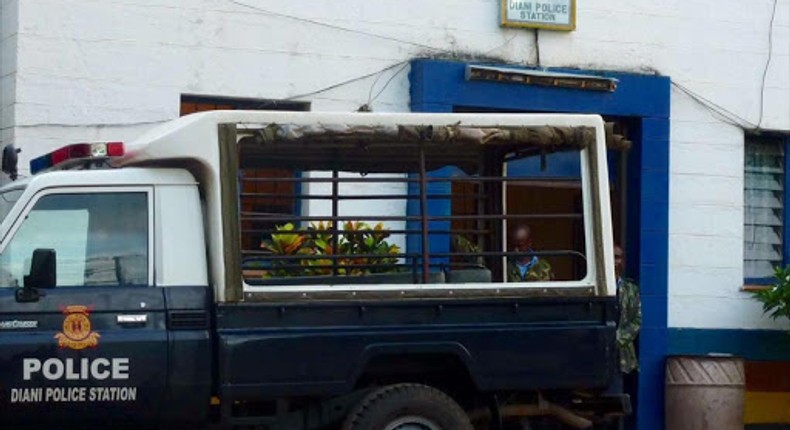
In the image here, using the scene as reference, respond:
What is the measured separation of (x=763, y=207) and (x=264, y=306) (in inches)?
291

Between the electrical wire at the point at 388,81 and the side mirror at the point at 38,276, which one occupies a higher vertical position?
the electrical wire at the point at 388,81

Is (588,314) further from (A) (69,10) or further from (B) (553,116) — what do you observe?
(A) (69,10)

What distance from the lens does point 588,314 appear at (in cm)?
896

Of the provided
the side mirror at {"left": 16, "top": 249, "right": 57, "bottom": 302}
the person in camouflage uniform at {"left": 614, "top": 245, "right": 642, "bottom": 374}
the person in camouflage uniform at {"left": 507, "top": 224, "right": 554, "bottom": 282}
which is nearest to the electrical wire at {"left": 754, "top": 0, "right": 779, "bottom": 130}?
the person in camouflage uniform at {"left": 614, "top": 245, "right": 642, "bottom": 374}

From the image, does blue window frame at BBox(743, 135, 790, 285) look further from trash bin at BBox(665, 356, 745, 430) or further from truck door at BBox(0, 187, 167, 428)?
truck door at BBox(0, 187, 167, 428)

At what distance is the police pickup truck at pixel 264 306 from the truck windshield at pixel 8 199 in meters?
0.02

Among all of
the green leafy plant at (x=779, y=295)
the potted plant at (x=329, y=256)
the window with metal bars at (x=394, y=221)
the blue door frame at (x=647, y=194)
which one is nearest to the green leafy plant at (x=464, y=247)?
the window with metal bars at (x=394, y=221)

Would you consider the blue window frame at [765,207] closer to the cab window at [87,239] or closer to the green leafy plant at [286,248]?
the green leafy plant at [286,248]

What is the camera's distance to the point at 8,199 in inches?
338

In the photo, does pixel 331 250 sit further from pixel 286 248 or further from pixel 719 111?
pixel 719 111

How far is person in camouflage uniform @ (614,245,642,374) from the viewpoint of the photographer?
1182cm

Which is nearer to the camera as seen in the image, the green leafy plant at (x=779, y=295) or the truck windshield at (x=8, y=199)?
the truck windshield at (x=8, y=199)

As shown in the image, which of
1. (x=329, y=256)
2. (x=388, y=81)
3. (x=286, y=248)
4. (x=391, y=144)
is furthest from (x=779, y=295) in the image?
(x=329, y=256)

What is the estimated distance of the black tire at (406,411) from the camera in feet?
28.1
